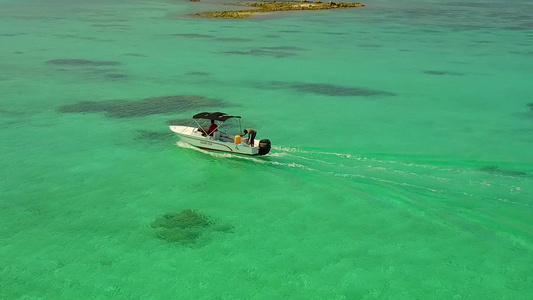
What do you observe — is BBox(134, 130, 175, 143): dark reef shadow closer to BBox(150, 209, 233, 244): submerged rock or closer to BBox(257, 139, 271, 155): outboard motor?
BBox(257, 139, 271, 155): outboard motor

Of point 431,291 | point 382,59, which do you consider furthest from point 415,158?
point 382,59

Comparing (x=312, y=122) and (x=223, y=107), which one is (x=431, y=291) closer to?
(x=312, y=122)

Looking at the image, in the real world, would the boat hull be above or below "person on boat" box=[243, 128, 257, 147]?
below

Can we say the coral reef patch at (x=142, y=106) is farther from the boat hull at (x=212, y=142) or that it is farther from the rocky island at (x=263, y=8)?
the rocky island at (x=263, y=8)

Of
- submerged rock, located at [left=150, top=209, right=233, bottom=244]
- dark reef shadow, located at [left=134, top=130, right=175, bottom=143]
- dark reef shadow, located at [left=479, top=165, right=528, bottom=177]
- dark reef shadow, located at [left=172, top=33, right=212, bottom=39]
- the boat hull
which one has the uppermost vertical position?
the boat hull

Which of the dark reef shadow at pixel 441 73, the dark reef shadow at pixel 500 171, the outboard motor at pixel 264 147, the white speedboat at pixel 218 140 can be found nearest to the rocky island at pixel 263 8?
the dark reef shadow at pixel 441 73

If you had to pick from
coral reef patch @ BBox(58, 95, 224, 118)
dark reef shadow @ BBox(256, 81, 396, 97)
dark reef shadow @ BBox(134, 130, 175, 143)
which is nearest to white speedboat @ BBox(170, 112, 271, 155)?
dark reef shadow @ BBox(134, 130, 175, 143)

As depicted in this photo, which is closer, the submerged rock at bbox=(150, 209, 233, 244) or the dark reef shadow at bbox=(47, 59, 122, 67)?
the submerged rock at bbox=(150, 209, 233, 244)
